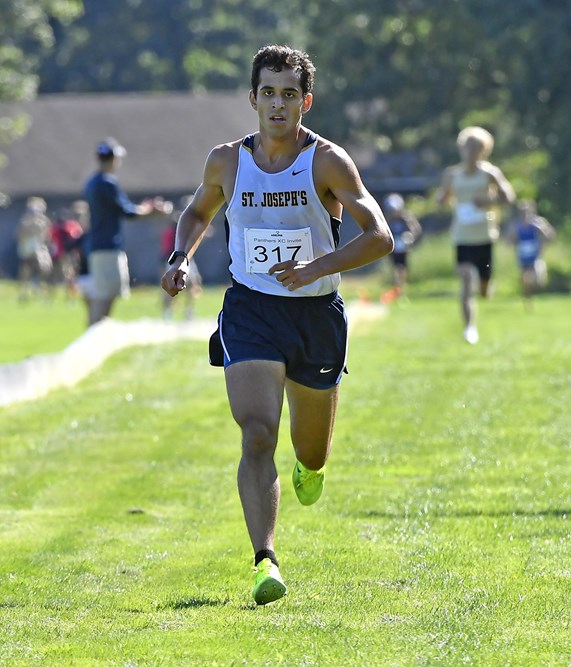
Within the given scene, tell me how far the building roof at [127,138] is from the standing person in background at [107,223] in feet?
141

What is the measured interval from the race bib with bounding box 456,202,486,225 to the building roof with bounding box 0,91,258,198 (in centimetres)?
4279

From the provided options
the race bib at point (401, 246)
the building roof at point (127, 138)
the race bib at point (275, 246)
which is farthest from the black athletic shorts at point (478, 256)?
the building roof at point (127, 138)

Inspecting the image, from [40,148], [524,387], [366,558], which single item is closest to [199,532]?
[366,558]

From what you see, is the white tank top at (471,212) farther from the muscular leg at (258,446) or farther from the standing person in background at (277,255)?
the muscular leg at (258,446)

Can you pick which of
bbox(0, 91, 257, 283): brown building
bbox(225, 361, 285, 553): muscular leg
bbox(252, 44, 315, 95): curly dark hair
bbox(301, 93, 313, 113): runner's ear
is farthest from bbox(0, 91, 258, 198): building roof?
bbox(225, 361, 285, 553): muscular leg

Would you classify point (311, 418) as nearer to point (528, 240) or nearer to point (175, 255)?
point (175, 255)

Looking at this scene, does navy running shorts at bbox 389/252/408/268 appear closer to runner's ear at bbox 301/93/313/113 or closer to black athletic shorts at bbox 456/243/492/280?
black athletic shorts at bbox 456/243/492/280

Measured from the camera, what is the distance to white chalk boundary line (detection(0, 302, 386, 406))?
1362cm

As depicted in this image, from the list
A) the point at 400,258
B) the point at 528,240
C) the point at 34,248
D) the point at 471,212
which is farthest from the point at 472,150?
the point at 34,248

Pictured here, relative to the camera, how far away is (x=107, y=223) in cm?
1589

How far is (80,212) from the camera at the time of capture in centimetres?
2978

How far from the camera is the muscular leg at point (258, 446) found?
20.5ft

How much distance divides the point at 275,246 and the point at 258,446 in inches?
32.9

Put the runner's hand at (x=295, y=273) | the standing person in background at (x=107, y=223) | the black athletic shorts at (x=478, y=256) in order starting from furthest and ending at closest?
the black athletic shorts at (x=478, y=256), the standing person in background at (x=107, y=223), the runner's hand at (x=295, y=273)
